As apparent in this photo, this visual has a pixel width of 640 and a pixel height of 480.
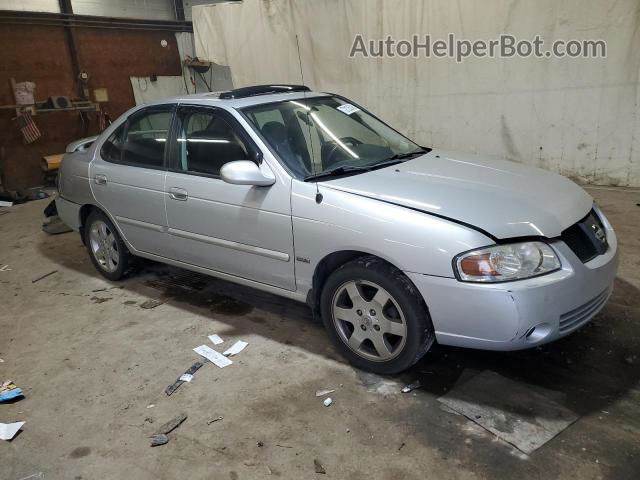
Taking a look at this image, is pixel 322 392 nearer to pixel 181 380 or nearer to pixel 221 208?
pixel 181 380

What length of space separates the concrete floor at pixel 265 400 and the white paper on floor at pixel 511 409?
5cm

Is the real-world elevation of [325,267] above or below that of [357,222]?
below

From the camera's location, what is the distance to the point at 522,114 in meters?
6.36

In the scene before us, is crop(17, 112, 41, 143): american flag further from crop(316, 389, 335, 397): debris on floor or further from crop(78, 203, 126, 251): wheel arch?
crop(316, 389, 335, 397): debris on floor

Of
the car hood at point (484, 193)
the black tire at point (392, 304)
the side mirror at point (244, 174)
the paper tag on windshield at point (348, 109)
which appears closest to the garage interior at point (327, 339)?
the black tire at point (392, 304)

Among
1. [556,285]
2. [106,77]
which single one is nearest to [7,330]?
[556,285]

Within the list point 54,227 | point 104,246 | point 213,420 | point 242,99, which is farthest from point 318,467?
point 54,227

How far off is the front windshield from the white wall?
3460 mm

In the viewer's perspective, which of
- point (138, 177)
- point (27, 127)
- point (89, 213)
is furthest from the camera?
point (27, 127)

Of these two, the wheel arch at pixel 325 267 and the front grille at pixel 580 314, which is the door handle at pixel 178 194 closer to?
the wheel arch at pixel 325 267

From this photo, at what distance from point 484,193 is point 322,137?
1.10 meters

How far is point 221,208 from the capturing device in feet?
10.4

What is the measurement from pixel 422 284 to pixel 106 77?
8719 mm

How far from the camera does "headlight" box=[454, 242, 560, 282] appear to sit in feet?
7.47
